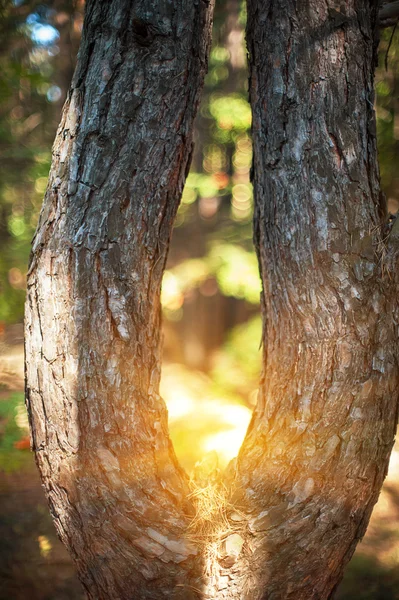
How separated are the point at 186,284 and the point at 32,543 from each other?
4.01m

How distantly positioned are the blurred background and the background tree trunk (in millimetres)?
723

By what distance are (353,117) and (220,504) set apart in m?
2.01

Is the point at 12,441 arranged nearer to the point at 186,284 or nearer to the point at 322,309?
the point at 322,309

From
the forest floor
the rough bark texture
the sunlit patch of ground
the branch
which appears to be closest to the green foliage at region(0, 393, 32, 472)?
the forest floor

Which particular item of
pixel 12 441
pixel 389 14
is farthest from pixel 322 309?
pixel 12 441

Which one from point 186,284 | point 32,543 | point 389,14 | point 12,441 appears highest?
point 186,284

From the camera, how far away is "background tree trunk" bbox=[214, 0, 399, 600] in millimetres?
1965

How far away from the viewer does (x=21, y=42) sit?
14.3 feet

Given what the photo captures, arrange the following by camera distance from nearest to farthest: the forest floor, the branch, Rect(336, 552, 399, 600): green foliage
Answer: the branch, the forest floor, Rect(336, 552, 399, 600): green foliage

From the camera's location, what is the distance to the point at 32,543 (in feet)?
12.8

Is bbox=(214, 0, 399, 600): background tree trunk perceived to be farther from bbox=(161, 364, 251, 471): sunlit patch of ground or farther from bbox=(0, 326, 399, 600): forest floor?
bbox=(0, 326, 399, 600): forest floor

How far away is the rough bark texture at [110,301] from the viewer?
1.93 m

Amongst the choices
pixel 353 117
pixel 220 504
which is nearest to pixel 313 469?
pixel 220 504

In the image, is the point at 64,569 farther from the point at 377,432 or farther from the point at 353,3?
the point at 353,3
